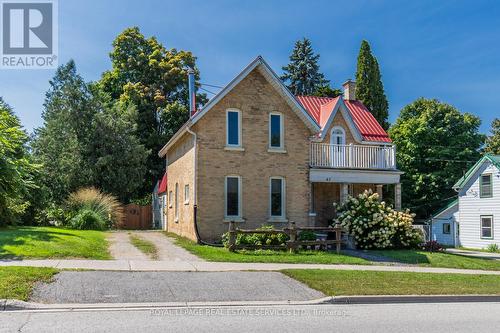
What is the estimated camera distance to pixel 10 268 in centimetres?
1160

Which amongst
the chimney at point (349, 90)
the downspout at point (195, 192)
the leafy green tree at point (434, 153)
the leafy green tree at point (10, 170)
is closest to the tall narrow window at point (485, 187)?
the leafy green tree at point (434, 153)

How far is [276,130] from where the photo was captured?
22.3 meters

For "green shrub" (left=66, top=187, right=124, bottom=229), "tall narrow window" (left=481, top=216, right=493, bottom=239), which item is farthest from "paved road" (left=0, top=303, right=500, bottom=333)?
"tall narrow window" (left=481, top=216, right=493, bottom=239)

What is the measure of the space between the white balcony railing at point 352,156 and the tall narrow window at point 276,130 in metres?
1.91

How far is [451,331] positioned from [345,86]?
2338 cm

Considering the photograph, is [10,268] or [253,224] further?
[253,224]

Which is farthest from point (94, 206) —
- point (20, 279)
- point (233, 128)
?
point (20, 279)

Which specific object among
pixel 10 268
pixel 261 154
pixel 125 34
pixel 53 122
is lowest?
pixel 10 268

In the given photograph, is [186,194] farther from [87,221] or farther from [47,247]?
[47,247]

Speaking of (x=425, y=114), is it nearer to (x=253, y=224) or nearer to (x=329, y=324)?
(x=253, y=224)

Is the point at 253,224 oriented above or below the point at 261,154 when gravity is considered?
below

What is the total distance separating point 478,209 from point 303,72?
2899cm

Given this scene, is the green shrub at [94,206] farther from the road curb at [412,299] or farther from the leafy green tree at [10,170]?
the road curb at [412,299]

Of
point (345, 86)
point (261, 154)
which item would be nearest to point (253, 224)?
point (261, 154)
